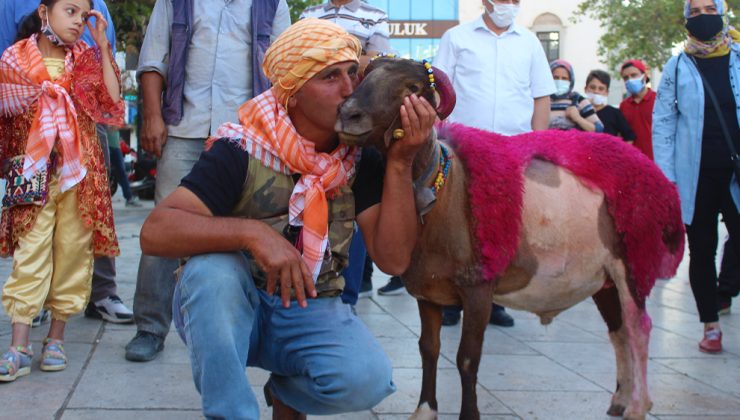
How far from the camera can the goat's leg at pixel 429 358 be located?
12.5 ft

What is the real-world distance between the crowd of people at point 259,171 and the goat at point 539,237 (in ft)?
1.28

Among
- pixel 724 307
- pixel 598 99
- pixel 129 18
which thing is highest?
pixel 129 18

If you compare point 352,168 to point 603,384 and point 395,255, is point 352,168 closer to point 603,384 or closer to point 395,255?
point 395,255

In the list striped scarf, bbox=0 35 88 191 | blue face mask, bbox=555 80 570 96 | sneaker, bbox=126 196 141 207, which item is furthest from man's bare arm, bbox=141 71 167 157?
sneaker, bbox=126 196 141 207

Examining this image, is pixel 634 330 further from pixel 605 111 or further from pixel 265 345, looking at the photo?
pixel 605 111

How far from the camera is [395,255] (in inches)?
125

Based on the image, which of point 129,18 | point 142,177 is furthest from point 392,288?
point 142,177

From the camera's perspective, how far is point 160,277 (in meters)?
4.92

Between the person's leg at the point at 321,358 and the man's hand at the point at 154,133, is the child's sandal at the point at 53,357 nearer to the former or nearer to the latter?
the man's hand at the point at 154,133

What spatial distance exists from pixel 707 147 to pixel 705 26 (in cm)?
77

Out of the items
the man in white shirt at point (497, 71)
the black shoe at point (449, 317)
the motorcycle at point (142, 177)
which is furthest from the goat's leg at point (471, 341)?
the motorcycle at point (142, 177)

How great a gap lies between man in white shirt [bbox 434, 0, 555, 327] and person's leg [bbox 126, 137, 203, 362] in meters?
1.79

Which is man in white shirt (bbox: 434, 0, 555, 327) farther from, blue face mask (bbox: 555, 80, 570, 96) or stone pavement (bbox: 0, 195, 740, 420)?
blue face mask (bbox: 555, 80, 570, 96)

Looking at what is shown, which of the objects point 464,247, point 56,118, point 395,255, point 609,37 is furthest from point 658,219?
point 609,37
